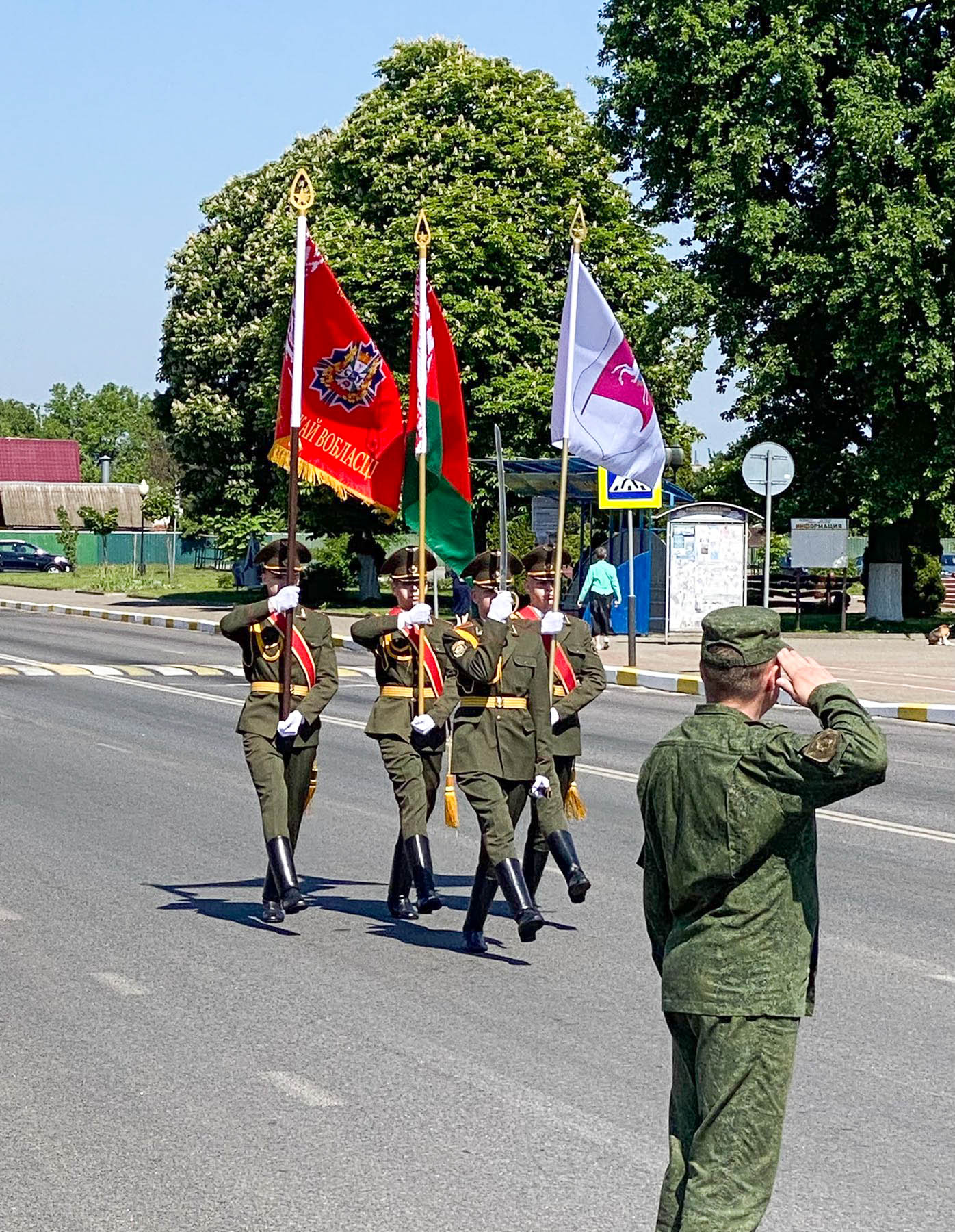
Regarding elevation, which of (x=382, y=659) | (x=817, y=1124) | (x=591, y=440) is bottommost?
(x=817, y=1124)

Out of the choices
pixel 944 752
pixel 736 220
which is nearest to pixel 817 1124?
pixel 944 752

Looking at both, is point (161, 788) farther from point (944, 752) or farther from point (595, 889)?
point (944, 752)

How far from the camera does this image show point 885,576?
113 ft

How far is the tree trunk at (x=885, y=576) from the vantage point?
34.3 m

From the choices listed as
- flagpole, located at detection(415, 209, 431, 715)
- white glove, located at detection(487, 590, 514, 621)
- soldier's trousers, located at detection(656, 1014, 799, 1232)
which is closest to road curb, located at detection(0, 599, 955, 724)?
flagpole, located at detection(415, 209, 431, 715)

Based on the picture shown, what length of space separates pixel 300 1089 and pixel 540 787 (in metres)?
3.00

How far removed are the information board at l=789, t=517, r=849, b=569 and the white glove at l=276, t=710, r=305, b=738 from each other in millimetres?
20716

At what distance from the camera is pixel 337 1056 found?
6.68 metres

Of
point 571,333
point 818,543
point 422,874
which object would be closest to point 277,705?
point 422,874

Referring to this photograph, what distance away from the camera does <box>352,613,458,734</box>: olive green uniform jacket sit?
948 centimetres

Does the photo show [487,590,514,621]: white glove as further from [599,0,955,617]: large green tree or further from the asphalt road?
[599,0,955,617]: large green tree

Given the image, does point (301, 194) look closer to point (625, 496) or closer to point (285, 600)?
point (285, 600)

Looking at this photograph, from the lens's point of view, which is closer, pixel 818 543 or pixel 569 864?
pixel 569 864

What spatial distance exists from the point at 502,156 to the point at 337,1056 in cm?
3612
